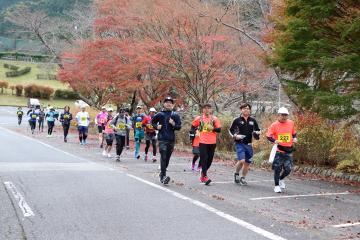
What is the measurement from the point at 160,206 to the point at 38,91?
6456cm

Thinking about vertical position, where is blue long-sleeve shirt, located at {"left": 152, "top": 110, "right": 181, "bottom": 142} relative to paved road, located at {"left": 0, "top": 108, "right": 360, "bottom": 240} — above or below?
above

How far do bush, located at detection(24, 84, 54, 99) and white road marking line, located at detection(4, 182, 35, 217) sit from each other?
60983mm

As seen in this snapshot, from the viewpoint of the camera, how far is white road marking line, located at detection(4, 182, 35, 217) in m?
7.21

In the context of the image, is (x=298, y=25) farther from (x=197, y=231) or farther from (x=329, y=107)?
(x=197, y=231)

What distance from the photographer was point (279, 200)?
348 inches

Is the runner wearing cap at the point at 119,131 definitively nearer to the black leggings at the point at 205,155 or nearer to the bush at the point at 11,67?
the black leggings at the point at 205,155

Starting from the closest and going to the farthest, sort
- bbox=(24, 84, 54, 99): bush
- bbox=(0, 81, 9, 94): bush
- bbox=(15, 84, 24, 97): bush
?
bbox=(24, 84, 54, 99): bush, bbox=(15, 84, 24, 97): bush, bbox=(0, 81, 9, 94): bush

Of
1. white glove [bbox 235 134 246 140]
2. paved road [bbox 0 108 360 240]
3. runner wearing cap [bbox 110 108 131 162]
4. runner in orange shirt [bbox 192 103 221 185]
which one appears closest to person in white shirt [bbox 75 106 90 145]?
runner wearing cap [bbox 110 108 131 162]

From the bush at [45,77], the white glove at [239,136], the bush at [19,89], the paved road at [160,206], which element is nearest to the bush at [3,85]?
the bush at [19,89]

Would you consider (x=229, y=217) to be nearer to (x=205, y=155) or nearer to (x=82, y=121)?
(x=205, y=155)

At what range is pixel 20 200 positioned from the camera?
8141 millimetres

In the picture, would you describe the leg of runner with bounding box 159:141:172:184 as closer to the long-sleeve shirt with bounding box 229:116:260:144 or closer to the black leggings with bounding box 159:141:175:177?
the black leggings with bounding box 159:141:175:177

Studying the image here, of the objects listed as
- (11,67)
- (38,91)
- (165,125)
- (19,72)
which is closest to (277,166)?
(165,125)

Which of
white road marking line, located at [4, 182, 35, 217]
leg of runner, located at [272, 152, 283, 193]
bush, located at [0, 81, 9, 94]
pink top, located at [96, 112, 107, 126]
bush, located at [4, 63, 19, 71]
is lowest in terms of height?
white road marking line, located at [4, 182, 35, 217]
